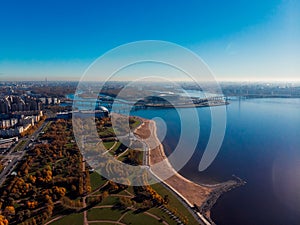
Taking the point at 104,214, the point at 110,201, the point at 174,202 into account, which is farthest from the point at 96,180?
the point at 174,202

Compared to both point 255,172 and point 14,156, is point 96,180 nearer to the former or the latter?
point 14,156

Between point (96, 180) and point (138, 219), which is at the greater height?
point (96, 180)

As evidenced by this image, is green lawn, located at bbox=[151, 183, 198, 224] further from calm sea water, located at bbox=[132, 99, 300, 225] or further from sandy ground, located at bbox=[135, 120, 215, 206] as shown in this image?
calm sea water, located at bbox=[132, 99, 300, 225]

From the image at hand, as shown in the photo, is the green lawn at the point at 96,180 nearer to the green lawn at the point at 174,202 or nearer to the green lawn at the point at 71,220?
the green lawn at the point at 71,220

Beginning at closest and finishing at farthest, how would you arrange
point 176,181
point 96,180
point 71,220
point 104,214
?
point 71,220 → point 104,214 → point 96,180 → point 176,181

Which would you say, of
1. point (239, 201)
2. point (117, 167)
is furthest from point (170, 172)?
point (239, 201)

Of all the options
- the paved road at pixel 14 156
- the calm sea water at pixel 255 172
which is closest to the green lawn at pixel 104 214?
the calm sea water at pixel 255 172

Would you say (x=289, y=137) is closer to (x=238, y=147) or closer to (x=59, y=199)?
(x=238, y=147)
